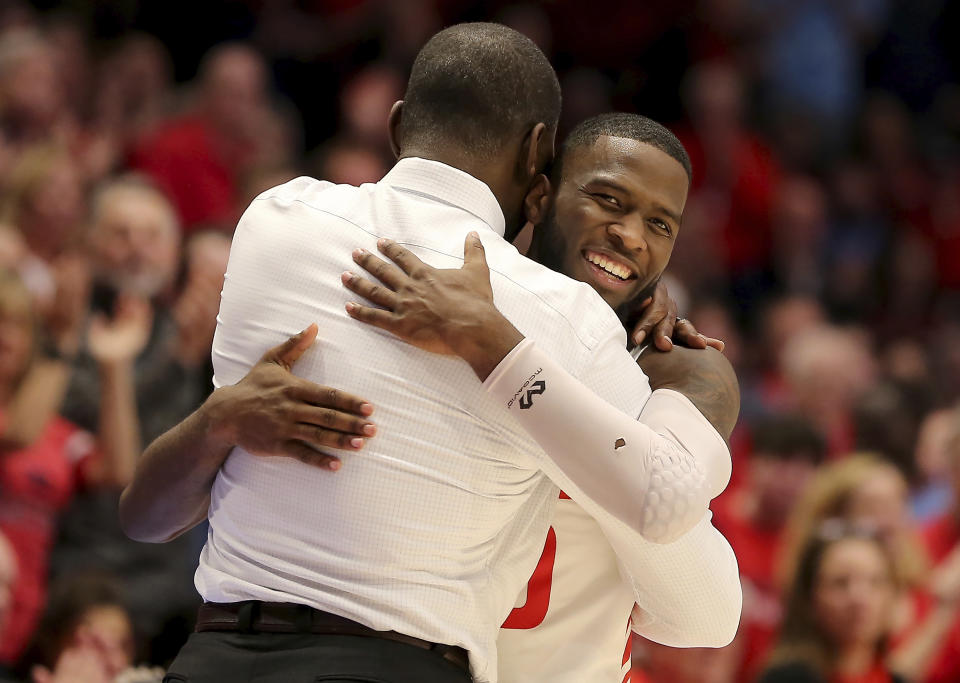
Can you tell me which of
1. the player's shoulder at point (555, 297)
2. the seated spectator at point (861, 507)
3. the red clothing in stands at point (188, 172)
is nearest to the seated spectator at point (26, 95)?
the red clothing in stands at point (188, 172)

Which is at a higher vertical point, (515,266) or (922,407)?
(515,266)

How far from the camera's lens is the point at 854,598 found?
4938 millimetres

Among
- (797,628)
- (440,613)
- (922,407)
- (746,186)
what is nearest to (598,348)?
(440,613)

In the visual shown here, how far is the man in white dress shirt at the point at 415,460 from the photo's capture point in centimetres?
225

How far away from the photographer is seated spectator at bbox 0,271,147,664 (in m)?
4.69

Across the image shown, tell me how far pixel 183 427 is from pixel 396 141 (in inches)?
27.9

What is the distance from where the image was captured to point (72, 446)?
16.1 ft

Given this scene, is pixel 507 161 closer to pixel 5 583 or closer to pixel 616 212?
pixel 616 212

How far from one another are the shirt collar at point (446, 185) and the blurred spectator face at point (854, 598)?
296cm

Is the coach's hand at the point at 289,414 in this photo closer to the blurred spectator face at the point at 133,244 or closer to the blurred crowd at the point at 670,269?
the blurred crowd at the point at 670,269

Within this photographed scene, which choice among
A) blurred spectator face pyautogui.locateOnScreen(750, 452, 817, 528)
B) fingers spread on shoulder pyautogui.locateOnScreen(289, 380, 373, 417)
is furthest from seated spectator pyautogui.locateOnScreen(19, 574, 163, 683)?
blurred spectator face pyautogui.locateOnScreen(750, 452, 817, 528)

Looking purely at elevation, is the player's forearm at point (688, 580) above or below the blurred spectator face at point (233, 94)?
above

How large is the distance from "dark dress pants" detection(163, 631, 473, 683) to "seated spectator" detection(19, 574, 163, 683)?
1827mm

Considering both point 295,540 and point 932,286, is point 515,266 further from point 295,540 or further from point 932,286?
point 932,286
